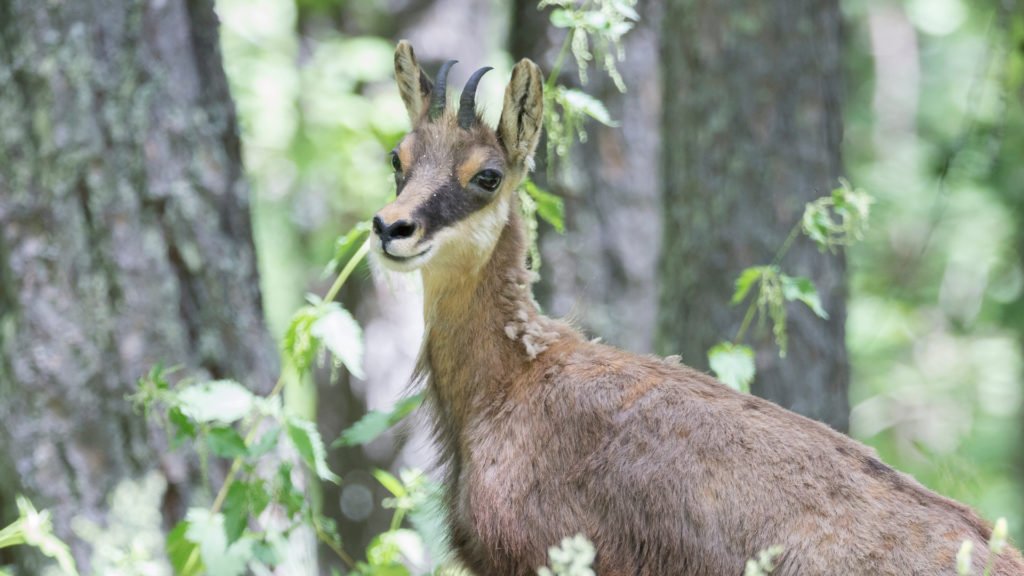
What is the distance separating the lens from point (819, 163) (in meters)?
8.34

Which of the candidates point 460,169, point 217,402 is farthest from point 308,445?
point 460,169

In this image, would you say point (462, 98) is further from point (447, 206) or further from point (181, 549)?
point (181, 549)

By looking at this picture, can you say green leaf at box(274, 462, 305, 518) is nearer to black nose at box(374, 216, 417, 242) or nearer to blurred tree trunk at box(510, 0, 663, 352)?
black nose at box(374, 216, 417, 242)

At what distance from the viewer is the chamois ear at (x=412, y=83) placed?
5598mm

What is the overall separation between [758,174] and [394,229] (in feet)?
14.0

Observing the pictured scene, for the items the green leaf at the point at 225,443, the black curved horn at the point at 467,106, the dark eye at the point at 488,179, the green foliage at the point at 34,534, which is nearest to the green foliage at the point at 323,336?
the green leaf at the point at 225,443

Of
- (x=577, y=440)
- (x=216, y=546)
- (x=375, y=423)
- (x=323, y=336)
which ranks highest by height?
(x=323, y=336)

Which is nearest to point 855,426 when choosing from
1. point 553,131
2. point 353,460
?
point 353,460

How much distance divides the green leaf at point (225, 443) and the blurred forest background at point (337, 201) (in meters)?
0.32

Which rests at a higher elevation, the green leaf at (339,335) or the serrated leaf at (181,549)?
the green leaf at (339,335)

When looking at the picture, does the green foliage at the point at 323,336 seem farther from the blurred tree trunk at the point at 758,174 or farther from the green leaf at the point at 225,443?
the blurred tree trunk at the point at 758,174

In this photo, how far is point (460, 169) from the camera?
5.18 metres

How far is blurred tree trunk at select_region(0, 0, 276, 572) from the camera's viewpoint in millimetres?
6004

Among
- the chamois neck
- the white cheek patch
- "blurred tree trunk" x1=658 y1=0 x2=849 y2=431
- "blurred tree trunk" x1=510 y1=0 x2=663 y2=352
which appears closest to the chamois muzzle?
the white cheek patch
